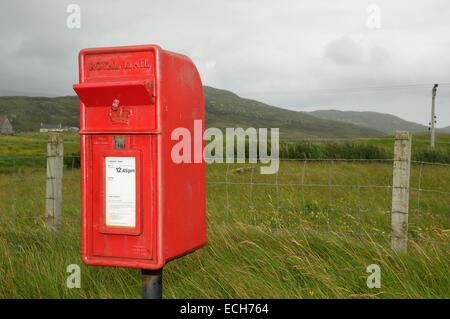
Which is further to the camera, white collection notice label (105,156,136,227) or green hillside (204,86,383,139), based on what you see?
green hillside (204,86,383,139)

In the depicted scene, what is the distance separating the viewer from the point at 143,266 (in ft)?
7.68

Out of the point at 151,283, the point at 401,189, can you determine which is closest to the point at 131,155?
the point at 151,283

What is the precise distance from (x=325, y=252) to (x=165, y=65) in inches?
84.2

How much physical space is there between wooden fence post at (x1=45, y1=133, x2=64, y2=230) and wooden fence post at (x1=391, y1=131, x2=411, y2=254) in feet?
13.0

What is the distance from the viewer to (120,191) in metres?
2.41

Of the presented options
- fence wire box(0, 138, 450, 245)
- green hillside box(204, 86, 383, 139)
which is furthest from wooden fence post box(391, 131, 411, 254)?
green hillside box(204, 86, 383, 139)

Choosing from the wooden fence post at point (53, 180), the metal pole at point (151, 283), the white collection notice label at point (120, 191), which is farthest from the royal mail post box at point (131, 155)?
the wooden fence post at point (53, 180)

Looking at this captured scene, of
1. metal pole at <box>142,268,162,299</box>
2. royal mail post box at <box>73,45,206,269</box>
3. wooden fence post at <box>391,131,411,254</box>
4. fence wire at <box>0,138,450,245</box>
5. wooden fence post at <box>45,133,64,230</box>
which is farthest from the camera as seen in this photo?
wooden fence post at <box>45,133,64,230</box>

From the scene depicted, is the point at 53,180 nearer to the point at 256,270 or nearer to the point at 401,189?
the point at 256,270

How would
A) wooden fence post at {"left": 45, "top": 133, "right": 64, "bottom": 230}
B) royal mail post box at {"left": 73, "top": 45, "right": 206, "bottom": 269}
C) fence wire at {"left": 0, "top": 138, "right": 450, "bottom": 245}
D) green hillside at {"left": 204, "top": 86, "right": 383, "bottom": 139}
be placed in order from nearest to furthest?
royal mail post box at {"left": 73, "top": 45, "right": 206, "bottom": 269}
fence wire at {"left": 0, "top": 138, "right": 450, "bottom": 245}
wooden fence post at {"left": 45, "top": 133, "right": 64, "bottom": 230}
green hillside at {"left": 204, "top": 86, "right": 383, "bottom": 139}

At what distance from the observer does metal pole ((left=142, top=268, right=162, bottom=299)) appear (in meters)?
2.53

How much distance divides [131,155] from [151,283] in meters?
0.86

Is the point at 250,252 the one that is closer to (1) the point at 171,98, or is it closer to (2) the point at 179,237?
(2) the point at 179,237

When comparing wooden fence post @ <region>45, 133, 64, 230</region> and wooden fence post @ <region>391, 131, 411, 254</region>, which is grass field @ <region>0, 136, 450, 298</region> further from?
wooden fence post @ <region>45, 133, 64, 230</region>
